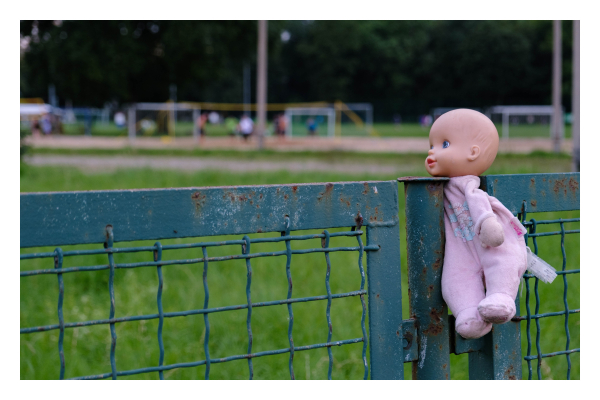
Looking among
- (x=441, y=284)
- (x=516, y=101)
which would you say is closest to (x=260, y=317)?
(x=441, y=284)

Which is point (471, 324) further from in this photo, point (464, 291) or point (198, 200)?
point (198, 200)

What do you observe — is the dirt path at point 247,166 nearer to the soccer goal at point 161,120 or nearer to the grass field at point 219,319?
the grass field at point 219,319

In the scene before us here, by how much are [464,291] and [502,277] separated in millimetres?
105

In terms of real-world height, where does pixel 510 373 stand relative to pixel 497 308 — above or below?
below

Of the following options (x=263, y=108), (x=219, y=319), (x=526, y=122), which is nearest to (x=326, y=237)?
(x=219, y=319)

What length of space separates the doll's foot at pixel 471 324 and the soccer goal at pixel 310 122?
25766 millimetres

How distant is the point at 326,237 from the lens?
4.56ft

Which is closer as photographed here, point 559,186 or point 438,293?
point 438,293

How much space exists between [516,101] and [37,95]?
3773cm

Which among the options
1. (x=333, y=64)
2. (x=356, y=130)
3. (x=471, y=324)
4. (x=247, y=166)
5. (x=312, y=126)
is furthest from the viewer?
(x=333, y=64)

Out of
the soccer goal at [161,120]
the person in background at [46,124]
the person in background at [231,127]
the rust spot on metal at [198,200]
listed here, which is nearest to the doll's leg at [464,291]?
the rust spot on metal at [198,200]

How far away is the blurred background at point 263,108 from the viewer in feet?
15.9

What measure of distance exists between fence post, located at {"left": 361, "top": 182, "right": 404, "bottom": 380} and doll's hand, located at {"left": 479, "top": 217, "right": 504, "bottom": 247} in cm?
23

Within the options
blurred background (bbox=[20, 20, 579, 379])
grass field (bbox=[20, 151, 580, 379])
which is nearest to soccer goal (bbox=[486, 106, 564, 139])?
blurred background (bbox=[20, 20, 579, 379])
